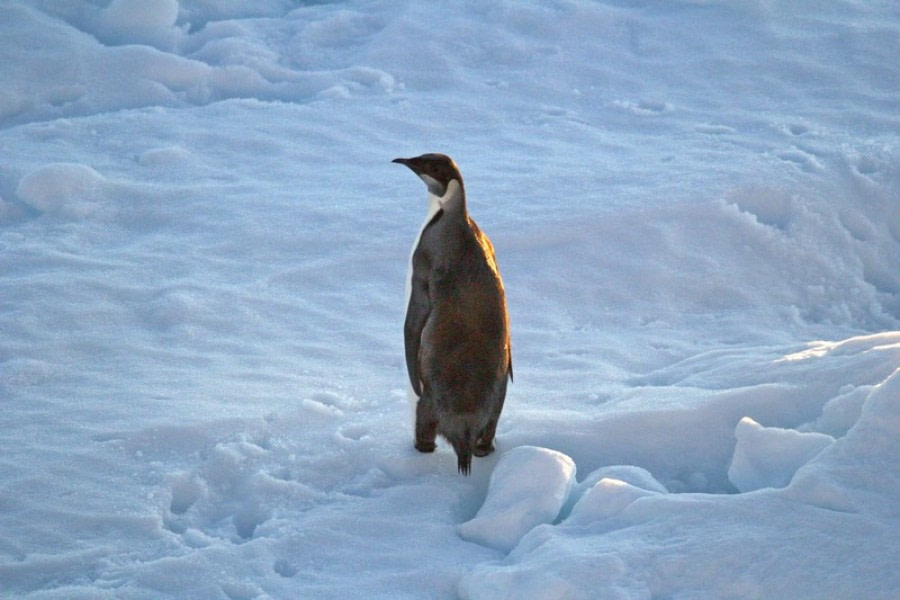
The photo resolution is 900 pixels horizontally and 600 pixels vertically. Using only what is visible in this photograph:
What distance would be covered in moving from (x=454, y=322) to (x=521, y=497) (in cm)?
55

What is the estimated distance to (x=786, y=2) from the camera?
308 inches

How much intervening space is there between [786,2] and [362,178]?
3896mm

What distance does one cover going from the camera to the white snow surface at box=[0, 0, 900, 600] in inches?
107

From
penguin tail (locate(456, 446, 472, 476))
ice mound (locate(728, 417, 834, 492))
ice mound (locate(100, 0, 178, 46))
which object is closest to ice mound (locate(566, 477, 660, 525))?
ice mound (locate(728, 417, 834, 492))

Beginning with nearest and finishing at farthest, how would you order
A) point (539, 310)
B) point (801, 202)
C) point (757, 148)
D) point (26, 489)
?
1. point (26, 489)
2. point (539, 310)
3. point (801, 202)
4. point (757, 148)

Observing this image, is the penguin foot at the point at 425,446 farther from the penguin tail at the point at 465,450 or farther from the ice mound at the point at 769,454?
the ice mound at the point at 769,454

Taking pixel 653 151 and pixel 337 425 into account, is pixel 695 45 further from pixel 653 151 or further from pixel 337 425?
pixel 337 425

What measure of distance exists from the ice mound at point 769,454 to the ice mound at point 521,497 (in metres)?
0.47

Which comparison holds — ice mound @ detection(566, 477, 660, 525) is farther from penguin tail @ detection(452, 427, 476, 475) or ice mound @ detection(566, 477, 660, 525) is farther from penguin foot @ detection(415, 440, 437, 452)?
penguin foot @ detection(415, 440, 437, 452)

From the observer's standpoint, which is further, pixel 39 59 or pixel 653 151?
pixel 39 59

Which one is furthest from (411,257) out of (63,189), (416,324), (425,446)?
(63,189)

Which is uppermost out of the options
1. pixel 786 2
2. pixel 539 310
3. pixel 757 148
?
pixel 786 2

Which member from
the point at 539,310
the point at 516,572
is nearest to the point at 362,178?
the point at 539,310

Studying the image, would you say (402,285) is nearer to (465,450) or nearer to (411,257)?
(411,257)
